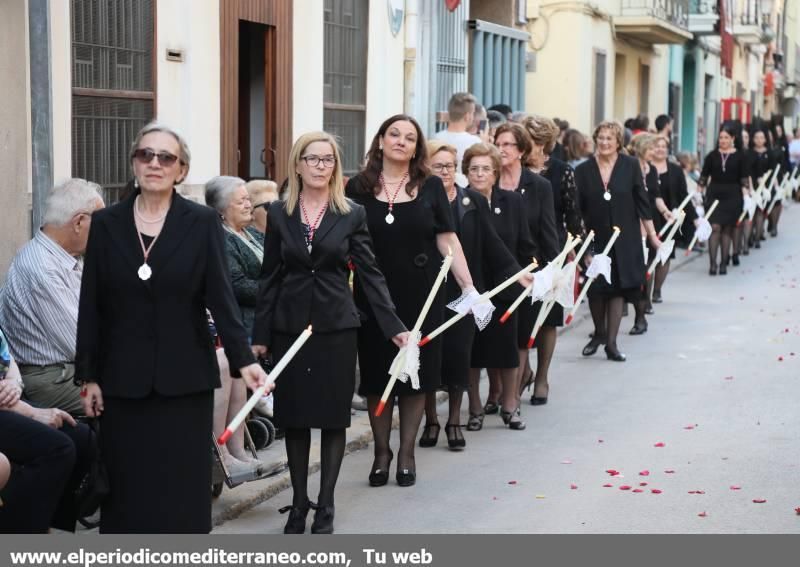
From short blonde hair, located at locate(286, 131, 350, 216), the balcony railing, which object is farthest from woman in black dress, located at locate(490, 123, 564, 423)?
the balcony railing

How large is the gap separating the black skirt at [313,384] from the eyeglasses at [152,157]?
1.47 meters

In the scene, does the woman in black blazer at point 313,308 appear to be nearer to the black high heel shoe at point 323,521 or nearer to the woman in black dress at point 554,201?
the black high heel shoe at point 323,521

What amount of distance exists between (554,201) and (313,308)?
4.12 metres

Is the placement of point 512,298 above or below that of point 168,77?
below

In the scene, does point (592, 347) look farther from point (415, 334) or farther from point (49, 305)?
point (49, 305)

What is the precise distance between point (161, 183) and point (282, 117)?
25.7 ft

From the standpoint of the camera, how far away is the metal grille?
48.0 ft

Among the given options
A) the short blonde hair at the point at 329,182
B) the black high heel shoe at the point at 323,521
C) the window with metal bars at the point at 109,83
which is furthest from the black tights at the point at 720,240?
the black high heel shoe at the point at 323,521

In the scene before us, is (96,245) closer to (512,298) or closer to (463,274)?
(463,274)

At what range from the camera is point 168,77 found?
1136 cm

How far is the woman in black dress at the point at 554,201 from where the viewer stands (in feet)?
34.8

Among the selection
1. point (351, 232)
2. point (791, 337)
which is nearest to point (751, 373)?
point (791, 337)

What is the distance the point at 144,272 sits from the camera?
18.7 feet

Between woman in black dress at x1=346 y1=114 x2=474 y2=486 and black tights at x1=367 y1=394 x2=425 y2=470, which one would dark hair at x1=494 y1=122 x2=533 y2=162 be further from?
black tights at x1=367 y1=394 x2=425 y2=470
